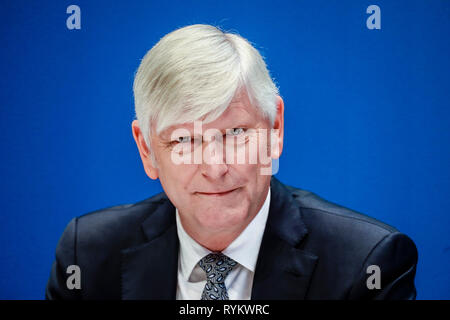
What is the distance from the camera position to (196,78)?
177cm

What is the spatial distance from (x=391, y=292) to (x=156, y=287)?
34.9 inches

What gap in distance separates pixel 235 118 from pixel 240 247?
52cm

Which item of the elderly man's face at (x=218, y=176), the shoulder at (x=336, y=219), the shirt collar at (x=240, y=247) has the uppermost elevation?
the elderly man's face at (x=218, y=176)

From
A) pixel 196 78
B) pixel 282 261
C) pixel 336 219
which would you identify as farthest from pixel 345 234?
pixel 196 78

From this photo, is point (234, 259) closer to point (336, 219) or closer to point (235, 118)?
point (336, 219)

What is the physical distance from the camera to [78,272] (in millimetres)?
2189

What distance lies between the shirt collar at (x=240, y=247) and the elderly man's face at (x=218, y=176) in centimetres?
9

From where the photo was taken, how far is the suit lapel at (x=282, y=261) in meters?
1.95

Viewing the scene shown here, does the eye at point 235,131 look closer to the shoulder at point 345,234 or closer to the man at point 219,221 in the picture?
the man at point 219,221

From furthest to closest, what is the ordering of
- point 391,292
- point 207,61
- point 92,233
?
point 92,233
point 391,292
point 207,61

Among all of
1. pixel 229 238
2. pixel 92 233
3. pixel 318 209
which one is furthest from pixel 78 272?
pixel 318 209

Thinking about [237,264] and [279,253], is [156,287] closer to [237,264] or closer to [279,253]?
[237,264]

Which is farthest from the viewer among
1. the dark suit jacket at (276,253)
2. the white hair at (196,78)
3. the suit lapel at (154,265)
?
the suit lapel at (154,265)

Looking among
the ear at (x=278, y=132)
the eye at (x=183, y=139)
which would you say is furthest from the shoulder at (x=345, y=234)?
the eye at (x=183, y=139)
